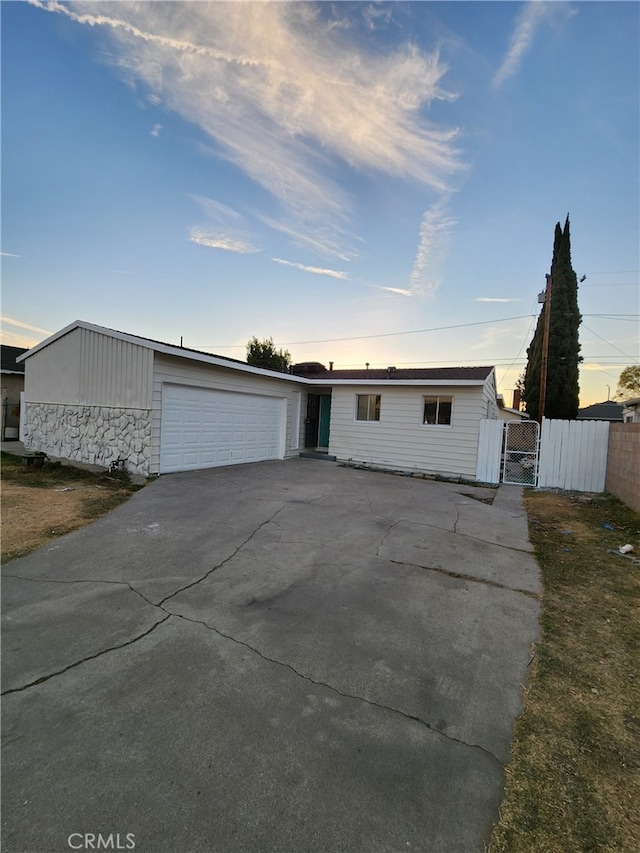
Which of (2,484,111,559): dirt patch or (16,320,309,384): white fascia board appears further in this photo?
(16,320,309,384): white fascia board

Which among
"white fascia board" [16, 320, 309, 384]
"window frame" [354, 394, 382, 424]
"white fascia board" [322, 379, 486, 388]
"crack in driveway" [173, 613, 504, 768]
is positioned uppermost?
"white fascia board" [16, 320, 309, 384]

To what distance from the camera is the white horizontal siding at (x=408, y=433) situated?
11414mm

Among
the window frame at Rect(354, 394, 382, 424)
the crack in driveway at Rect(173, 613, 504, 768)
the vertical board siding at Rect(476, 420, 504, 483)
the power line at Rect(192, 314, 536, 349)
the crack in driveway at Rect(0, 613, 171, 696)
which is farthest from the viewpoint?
the power line at Rect(192, 314, 536, 349)

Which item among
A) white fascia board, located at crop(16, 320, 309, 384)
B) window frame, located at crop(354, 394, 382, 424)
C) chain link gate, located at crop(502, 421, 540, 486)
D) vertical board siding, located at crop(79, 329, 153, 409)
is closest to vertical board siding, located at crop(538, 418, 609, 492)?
chain link gate, located at crop(502, 421, 540, 486)

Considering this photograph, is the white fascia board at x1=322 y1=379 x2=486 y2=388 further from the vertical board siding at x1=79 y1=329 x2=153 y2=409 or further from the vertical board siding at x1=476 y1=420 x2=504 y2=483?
the vertical board siding at x1=79 y1=329 x2=153 y2=409

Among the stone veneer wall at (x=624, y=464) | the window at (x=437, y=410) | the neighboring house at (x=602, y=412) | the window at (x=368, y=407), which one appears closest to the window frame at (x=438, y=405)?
the window at (x=437, y=410)

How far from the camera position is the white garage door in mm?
9711

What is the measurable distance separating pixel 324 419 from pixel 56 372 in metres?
10.1

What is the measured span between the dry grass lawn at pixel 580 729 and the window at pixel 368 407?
9174 mm

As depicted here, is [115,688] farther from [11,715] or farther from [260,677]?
[260,677]

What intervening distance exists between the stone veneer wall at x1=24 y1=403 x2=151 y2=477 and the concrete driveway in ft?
15.0

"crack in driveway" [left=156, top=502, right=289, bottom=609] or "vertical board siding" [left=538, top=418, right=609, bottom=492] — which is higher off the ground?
"vertical board siding" [left=538, top=418, right=609, bottom=492]

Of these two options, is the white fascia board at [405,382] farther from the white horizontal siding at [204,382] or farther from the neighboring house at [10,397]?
the neighboring house at [10,397]

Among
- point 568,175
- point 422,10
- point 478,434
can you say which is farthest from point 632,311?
point 422,10
